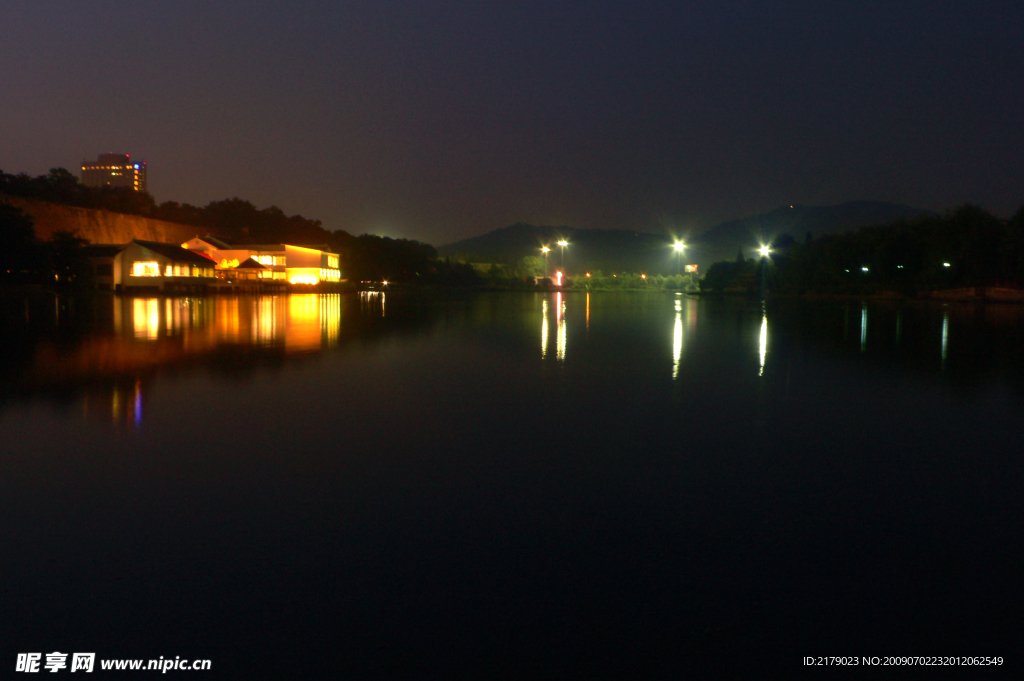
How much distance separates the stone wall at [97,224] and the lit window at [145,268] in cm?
2705

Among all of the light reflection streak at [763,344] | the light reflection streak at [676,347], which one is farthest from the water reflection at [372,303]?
the light reflection streak at [763,344]

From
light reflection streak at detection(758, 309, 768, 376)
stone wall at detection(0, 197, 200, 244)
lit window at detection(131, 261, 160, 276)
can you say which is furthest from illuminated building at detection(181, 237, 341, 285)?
light reflection streak at detection(758, 309, 768, 376)

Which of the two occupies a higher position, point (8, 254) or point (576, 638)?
point (8, 254)

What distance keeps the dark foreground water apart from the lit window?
41866 millimetres

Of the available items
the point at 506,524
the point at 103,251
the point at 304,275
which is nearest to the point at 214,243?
the point at 304,275

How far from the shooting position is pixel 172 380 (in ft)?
32.4

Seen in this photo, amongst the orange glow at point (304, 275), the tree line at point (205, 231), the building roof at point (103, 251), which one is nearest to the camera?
the tree line at point (205, 231)

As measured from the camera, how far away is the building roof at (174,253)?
47906 mm

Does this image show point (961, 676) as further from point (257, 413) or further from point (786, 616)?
point (257, 413)

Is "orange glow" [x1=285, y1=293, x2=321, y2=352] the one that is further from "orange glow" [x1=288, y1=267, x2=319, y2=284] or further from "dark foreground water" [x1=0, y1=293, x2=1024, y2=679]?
"orange glow" [x1=288, y1=267, x2=319, y2=284]

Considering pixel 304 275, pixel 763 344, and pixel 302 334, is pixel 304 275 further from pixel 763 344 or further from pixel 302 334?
pixel 763 344

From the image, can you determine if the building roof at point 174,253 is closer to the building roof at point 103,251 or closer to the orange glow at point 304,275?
the building roof at point 103,251

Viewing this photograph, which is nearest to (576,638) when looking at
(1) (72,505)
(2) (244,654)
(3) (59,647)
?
(2) (244,654)

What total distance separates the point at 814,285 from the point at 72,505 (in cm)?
6173
